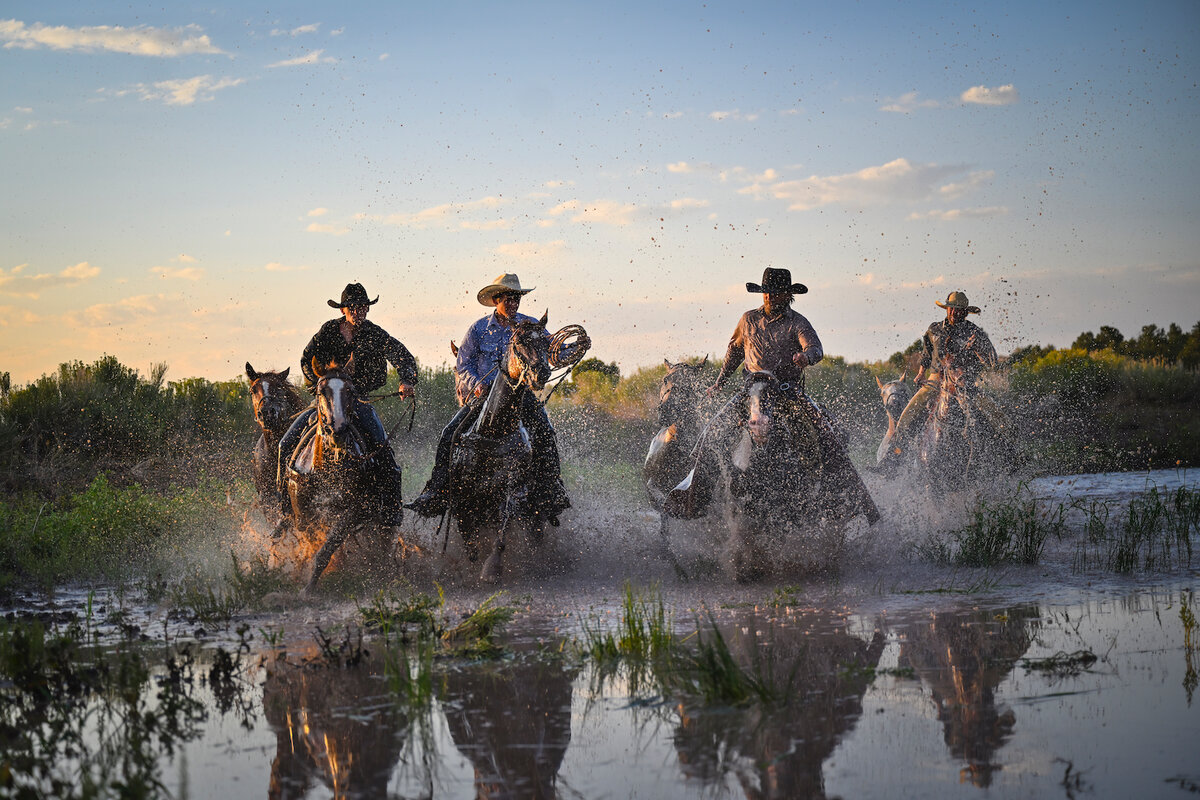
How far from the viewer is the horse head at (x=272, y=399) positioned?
34.2 ft

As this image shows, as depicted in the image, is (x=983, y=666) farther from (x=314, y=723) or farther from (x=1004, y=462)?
(x=1004, y=462)

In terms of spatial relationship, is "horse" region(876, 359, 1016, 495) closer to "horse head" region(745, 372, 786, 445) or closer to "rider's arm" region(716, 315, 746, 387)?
"rider's arm" region(716, 315, 746, 387)

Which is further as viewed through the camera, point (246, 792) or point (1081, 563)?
point (1081, 563)

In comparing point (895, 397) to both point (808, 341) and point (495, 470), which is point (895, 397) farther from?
point (495, 470)

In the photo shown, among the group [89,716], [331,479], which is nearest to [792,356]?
[331,479]

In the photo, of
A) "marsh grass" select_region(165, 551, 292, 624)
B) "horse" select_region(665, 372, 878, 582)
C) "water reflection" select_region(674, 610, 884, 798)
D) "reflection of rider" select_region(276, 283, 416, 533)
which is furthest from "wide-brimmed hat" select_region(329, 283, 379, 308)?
"water reflection" select_region(674, 610, 884, 798)

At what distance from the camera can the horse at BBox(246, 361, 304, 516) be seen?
10461 mm

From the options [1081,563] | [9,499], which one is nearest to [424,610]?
[1081,563]

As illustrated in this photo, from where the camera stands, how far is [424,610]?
795 centimetres

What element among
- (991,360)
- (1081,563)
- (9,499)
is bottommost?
(1081,563)

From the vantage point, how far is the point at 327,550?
30.5 feet

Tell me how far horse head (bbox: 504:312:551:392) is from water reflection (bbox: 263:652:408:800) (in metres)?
3.04

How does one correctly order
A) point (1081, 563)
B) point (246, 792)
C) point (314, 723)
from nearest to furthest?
point (246, 792) < point (314, 723) < point (1081, 563)

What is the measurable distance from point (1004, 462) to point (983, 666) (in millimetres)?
8148
